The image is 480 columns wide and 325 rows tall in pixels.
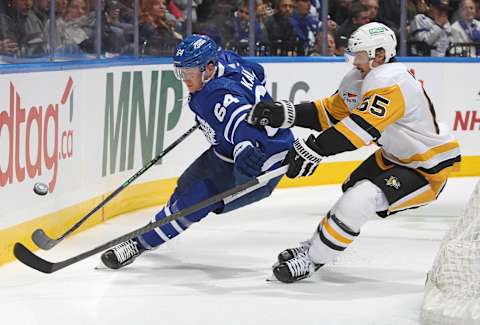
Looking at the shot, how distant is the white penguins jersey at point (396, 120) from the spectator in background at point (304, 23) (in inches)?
139

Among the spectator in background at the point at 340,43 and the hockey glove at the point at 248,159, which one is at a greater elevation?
the hockey glove at the point at 248,159

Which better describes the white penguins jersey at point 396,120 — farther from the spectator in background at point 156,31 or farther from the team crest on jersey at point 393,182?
the spectator in background at point 156,31

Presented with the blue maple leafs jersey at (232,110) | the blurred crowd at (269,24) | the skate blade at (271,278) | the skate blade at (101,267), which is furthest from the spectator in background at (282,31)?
the skate blade at (271,278)

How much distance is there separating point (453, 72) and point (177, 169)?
99.8 inches

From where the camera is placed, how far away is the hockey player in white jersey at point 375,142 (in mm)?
4512

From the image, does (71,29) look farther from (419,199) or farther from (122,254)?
(419,199)

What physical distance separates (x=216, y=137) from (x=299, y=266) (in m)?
0.68

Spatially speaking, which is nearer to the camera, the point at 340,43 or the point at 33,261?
the point at 33,261

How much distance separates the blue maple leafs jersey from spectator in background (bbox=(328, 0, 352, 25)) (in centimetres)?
340

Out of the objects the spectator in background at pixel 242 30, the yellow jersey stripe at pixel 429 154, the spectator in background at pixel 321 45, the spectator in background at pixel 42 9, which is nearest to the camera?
the yellow jersey stripe at pixel 429 154

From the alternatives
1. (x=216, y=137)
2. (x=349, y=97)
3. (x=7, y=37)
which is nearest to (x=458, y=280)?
(x=349, y=97)

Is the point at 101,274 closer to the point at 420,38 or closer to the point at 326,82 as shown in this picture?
the point at 326,82

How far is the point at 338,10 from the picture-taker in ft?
28.3

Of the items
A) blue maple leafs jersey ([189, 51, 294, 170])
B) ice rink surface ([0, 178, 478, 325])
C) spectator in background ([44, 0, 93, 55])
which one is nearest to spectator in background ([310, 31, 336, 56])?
ice rink surface ([0, 178, 478, 325])
